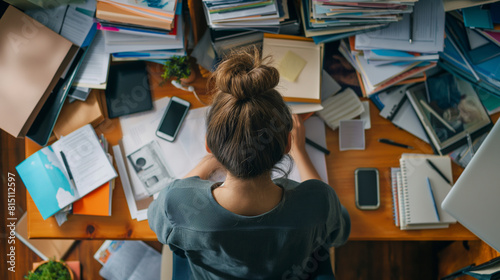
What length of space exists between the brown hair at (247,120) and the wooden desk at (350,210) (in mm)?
516

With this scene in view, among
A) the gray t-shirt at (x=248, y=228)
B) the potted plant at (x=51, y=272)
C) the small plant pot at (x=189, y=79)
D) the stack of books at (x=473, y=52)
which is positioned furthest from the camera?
the potted plant at (x=51, y=272)

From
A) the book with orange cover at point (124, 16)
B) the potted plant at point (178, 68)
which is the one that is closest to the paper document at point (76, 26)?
the book with orange cover at point (124, 16)

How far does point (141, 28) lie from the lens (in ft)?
4.23

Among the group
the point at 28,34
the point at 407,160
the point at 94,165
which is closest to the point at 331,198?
the point at 407,160

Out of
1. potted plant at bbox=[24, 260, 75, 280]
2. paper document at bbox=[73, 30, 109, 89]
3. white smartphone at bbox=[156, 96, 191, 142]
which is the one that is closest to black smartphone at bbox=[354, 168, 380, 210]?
white smartphone at bbox=[156, 96, 191, 142]

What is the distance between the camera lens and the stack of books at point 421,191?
1.30m

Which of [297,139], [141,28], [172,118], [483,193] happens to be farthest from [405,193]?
[141,28]

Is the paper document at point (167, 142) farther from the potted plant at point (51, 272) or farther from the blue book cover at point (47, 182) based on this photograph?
the potted plant at point (51, 272)

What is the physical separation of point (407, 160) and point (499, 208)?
351mm

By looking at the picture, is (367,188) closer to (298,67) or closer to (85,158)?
(298,67)

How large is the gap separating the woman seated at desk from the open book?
0.31 meters

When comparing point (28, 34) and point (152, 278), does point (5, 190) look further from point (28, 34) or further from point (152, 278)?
point (28, 34)

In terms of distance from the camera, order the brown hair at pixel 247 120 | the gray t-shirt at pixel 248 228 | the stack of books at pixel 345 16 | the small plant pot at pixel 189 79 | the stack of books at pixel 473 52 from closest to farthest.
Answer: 1. the brown hair at pixel 247 120
2. the gray t-shirt at pixel 248 228
3. the stack of books at pixel 345 16
4. the stack of books at pixel 473 52
5. the small plant pot at pixel 189 79

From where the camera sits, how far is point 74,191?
1.32 meters
